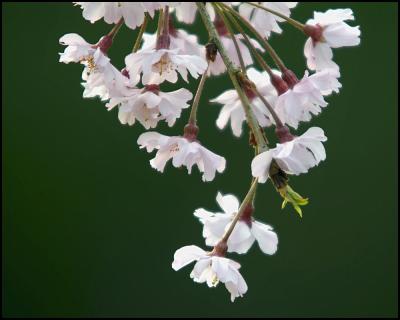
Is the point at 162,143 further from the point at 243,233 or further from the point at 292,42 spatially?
the point at 292,42

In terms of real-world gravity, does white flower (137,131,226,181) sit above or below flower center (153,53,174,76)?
below

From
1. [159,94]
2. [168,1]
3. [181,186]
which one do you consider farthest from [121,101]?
[181,186]

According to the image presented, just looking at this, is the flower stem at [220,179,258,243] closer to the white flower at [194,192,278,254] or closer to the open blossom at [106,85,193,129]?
the white flower at [194,192,278,254]

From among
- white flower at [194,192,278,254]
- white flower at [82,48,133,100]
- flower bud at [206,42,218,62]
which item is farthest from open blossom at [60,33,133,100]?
white flower at [194,192,278,254]

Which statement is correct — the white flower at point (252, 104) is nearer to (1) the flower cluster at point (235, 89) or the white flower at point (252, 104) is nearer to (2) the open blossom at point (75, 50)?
(1) the flower cluster at point (235, 89)

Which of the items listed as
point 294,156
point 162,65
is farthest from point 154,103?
point 294,156

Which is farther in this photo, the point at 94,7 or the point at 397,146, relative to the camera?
the point at 397,146

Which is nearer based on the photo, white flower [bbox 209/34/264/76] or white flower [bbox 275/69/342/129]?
white flower [bbox 275/69/342/129]

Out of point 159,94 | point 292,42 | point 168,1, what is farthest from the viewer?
point 292,42

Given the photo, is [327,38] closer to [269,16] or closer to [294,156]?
[269,16]
